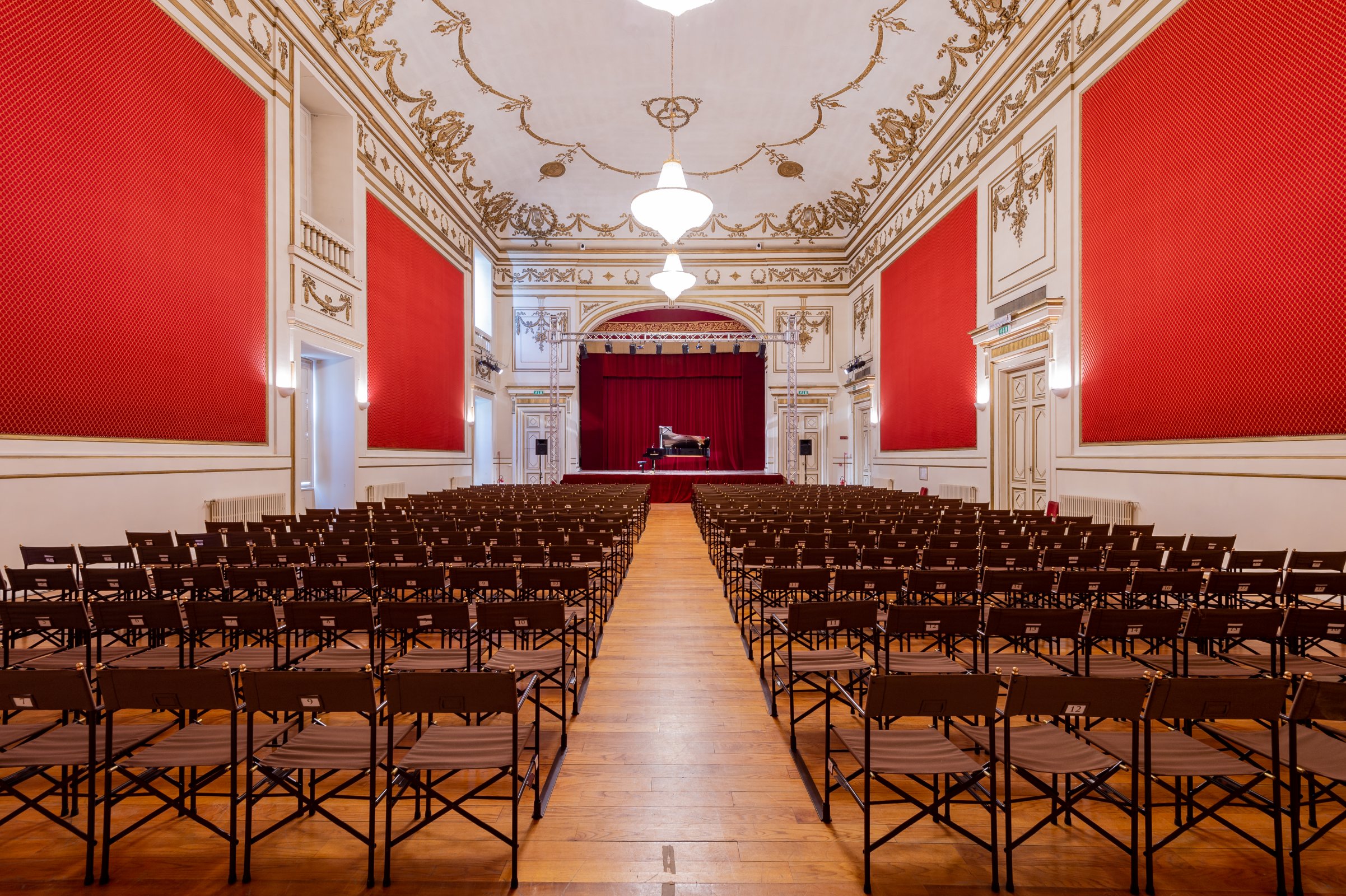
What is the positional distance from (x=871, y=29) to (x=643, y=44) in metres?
4.24

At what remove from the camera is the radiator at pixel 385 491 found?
12.9 meters

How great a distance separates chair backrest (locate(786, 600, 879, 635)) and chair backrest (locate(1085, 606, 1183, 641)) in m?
1.03

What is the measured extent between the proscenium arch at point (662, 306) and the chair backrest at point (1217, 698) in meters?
20.3

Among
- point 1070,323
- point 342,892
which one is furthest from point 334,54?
point 342,892

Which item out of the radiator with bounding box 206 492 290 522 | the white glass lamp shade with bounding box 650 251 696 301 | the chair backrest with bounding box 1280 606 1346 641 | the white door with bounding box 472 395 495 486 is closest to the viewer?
the chair backrest with bounding box 1280 606 1346 641

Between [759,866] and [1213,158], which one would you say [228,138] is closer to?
[759,866]

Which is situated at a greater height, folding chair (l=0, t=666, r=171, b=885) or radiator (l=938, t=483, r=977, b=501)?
radiator (l=938, t=483, r=977, b=501)

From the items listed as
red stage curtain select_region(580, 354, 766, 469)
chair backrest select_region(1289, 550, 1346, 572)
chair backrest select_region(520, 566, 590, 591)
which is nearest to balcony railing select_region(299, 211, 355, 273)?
chair backrest select_region(520, 566, 590, 591)

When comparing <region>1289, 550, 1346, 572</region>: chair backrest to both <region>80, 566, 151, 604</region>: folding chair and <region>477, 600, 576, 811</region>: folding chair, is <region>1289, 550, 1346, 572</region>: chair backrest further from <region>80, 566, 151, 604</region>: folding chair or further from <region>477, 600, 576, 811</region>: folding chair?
<region>80, 566, 151, 604</region>: folding chair

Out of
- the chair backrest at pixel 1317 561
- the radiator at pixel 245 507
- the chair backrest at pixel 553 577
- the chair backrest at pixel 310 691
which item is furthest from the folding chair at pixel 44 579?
the chair backrest at pixel 1317 561

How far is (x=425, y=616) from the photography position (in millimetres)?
3635

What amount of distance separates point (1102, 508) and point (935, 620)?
7.16 meters

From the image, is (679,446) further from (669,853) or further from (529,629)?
(669,853)

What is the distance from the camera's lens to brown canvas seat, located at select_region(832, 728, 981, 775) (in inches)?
99.7
